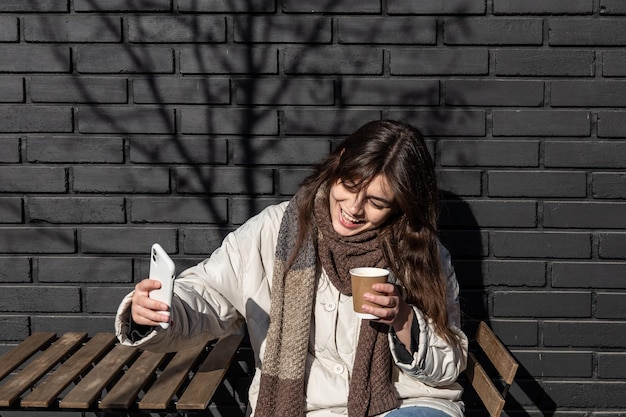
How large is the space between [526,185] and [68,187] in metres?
2.19

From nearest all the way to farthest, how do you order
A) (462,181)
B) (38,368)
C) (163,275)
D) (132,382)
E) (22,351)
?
(163,275) < (132,382) < (38,368) < (22,351) < (462,181)

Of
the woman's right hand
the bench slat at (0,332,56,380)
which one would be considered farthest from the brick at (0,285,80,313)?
the woman's right hand

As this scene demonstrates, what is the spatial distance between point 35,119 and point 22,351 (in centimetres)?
109

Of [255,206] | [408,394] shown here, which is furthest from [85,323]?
[408,394]

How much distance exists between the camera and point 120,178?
3.83 m

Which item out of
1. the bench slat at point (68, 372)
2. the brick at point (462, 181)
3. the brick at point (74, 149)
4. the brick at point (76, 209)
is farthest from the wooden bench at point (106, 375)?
the brick at point (462, 181)

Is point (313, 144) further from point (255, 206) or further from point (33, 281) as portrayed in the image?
point (33, 281)

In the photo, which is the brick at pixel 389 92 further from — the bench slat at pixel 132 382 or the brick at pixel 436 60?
the bench slat at pixel 132 382

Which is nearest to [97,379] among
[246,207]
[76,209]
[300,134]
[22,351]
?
[22,351]

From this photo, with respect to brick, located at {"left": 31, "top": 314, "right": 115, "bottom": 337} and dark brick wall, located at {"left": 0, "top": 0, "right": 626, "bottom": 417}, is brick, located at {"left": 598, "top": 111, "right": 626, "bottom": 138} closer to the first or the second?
dark brick wall, located at {"left": 0, "top": 0, "right": 626, "bottom": 417}

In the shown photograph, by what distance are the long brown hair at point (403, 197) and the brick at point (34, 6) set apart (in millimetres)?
1531

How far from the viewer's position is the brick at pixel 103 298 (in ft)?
12.8

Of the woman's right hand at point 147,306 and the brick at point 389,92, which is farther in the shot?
the brick at point 389,92

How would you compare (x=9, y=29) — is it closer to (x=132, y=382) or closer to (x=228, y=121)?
(x=228, y=121)
